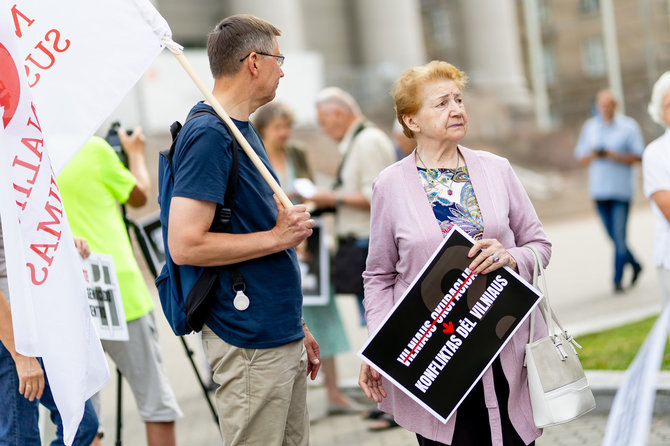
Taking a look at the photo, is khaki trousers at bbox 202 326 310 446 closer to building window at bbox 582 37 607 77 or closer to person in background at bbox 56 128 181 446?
person in background at bbox 56 128 181 446

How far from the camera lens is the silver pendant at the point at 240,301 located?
3.47 meters

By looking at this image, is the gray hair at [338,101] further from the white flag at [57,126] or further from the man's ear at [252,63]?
the man's ear at [252,63]

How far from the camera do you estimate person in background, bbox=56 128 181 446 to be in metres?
4.88

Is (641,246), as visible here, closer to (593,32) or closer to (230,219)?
(230,219)

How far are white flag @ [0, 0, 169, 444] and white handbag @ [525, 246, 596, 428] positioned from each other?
5.49 feet

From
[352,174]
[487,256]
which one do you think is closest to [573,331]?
[352,174]

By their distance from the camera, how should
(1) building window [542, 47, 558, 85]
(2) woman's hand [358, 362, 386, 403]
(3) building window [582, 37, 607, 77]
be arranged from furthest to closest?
1. (1) building window [542, 47, 558, 85]
2. (3) building window [582, 37, 607, 77]
3. (2) woman's hand [358, 362, 386, 403]

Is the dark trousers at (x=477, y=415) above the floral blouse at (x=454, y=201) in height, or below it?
below

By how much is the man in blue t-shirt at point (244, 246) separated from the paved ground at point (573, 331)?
8.59 ft

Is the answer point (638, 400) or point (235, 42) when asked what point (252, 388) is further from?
point (638, 400)

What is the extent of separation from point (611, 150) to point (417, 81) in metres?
8.22

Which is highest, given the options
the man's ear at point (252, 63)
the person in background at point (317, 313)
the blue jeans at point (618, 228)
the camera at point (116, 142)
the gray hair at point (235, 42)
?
the gray hair at point (235, 42)

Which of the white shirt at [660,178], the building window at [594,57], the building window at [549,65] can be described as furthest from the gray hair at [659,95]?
the building window at [549,65]

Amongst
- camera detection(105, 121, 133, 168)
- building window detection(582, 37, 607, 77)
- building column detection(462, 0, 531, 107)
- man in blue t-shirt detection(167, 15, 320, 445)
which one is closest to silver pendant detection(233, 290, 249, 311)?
man in blue t-shirt detection(167, 15, 320, 445)
